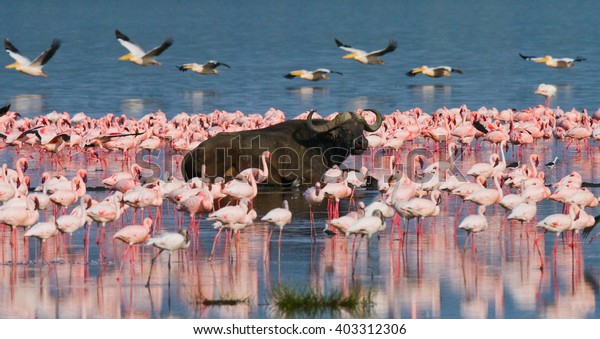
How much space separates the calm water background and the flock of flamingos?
347 millimetres

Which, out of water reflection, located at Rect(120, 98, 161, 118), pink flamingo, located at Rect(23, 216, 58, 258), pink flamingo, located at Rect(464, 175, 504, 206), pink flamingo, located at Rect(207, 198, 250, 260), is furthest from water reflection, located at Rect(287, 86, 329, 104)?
pink flamingo, located at Rect(23, 216, 58, 258)

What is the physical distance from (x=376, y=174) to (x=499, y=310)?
9.97 m

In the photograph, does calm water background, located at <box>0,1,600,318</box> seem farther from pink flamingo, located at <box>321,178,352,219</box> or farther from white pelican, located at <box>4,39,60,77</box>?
white pelican, located at <box>4,39,60,77</box>

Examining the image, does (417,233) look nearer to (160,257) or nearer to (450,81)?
(160,257)

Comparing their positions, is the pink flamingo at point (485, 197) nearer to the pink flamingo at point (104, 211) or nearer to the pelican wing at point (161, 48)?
the pink flamingo at point (104, 211)

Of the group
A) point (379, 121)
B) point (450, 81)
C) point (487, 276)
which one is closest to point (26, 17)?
point (450, 81)

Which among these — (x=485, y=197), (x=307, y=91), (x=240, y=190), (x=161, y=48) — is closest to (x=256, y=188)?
(x=240, y=190)

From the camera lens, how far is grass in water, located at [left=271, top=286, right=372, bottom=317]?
11211 millimetres

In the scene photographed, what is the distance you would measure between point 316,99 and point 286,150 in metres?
21.0

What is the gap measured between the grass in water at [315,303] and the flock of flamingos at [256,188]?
155 centimetres

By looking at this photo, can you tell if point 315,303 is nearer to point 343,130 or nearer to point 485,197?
point 485,197

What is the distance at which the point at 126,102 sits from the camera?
41.7m

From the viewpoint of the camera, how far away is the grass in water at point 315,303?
36.8 feet

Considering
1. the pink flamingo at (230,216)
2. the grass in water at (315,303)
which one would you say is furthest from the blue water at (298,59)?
the grass in water at (315,303)
